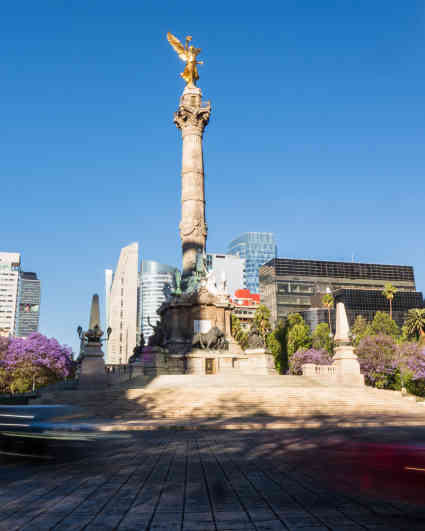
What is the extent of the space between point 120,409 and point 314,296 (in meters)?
82.4

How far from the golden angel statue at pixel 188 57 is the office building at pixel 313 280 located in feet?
201

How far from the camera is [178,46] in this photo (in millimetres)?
46281

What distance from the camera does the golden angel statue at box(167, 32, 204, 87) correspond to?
45125 millimetres

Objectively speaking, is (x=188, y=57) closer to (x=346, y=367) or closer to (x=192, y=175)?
(x=192, y=175)

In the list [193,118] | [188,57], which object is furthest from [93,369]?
[188,57]

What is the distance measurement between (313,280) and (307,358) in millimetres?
47339

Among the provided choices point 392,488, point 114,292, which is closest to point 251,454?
point 392,488

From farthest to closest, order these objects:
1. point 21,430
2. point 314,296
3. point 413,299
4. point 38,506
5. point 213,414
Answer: point 314,296 < point 413,299 < point 213,414 < point 21,430 < point 38,506

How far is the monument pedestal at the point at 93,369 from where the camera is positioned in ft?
87.7

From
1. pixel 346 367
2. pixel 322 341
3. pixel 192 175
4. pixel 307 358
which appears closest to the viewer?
pixel 346 367

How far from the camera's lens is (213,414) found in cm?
1845

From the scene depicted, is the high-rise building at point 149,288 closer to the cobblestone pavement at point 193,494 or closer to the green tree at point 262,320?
the green tree at point 262,320

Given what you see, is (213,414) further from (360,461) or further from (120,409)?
(360,461)

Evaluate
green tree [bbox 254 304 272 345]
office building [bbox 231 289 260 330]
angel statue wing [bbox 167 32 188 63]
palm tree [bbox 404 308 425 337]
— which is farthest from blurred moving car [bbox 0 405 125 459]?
office building [bbox 231 289 260 330]
